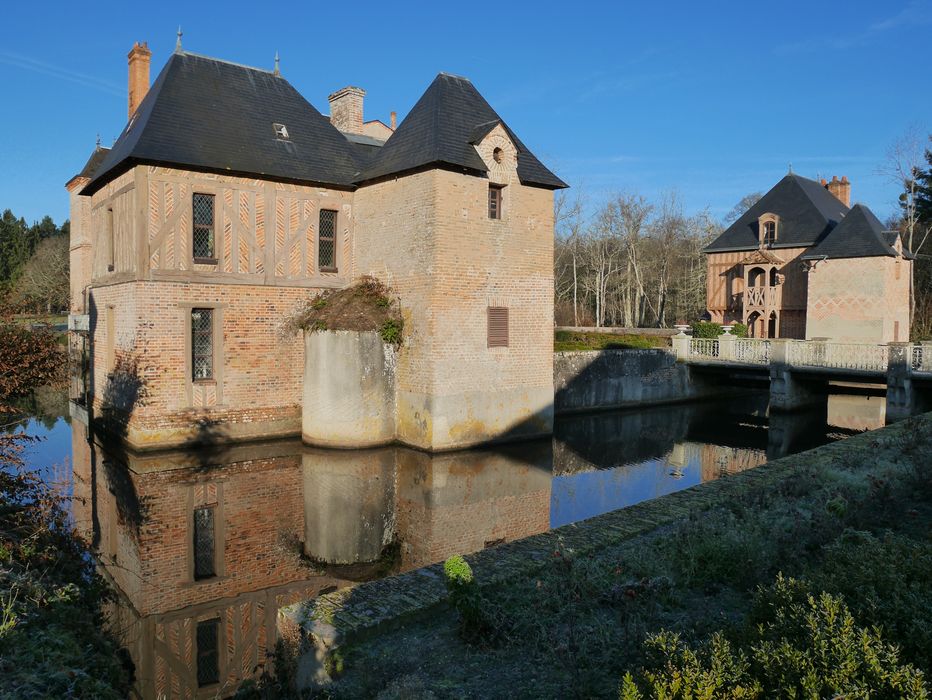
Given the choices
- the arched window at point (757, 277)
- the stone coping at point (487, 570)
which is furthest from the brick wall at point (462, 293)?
the arched window at point (757, 277)

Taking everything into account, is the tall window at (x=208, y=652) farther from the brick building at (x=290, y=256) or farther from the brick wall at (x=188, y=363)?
the brick wall at (x=188, y=363)

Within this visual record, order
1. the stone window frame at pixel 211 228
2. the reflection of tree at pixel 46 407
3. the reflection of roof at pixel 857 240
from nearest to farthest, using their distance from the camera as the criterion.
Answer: the stone window frame at pixel 211 228 < the reflection of tree at pixel 46 407 < the reflection of roof at pixel 857 240

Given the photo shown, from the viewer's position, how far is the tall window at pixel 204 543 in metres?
8.95

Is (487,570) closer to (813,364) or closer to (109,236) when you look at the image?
(109,236)

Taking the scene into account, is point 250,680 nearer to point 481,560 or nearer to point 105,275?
point 481,560

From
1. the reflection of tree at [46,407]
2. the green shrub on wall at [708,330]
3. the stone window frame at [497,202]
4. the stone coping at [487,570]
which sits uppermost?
the stone window frame at [497,202]

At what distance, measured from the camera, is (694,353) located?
2588cm

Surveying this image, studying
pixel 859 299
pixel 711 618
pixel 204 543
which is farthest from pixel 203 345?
pixel 859 299

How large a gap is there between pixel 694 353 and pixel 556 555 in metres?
21.3

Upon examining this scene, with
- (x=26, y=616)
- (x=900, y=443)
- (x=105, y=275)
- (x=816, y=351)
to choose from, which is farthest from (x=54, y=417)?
(x=816, y=351)

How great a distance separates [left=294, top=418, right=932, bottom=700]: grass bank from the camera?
332 cm

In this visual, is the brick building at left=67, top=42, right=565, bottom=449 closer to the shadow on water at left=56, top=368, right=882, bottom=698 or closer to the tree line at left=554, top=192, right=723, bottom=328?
the shadow on water at left=56, top=368, right=882, bottom=698

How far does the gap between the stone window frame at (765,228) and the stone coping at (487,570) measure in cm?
2814

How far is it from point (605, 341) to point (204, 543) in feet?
70.4
